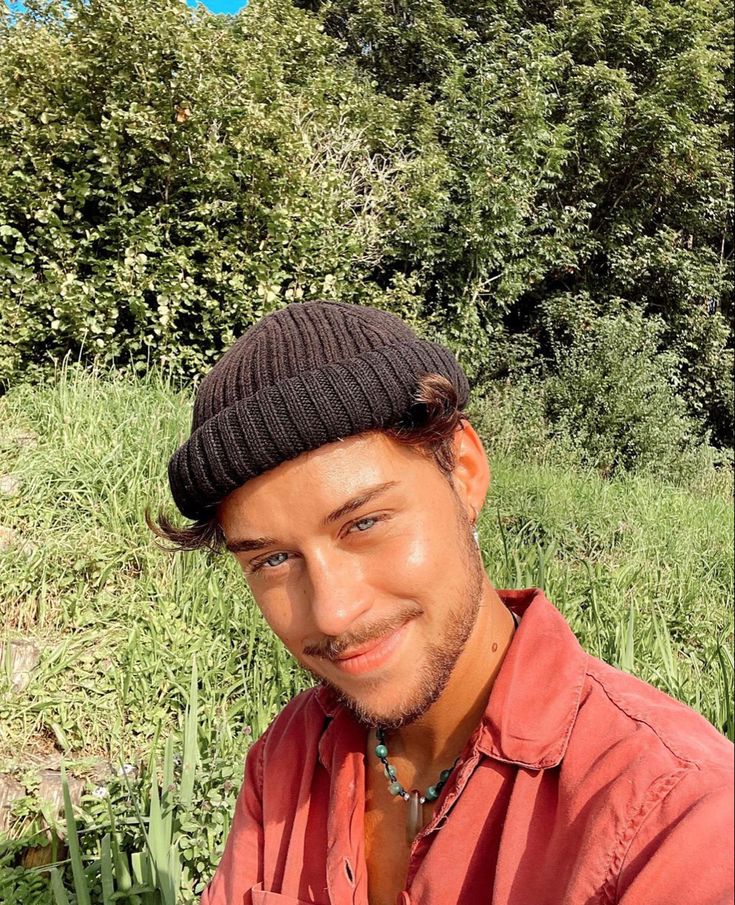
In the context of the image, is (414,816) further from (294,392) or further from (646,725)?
(294,392)

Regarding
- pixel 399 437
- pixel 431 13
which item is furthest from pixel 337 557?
pixel 431 13

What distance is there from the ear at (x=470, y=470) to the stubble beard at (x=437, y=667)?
15 cm

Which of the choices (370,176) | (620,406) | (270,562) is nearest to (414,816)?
(270,562)

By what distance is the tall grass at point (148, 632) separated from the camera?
6.86 ft

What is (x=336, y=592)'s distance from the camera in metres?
1.00

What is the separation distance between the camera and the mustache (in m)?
1.00

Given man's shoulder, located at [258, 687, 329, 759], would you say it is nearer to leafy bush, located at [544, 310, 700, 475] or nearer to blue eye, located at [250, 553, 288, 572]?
blue eye, located at [250, 553, 288, 572]

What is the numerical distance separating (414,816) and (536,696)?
36 cm

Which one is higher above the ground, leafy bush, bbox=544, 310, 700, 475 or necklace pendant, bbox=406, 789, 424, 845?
necklace pendant, bbox=406, 789, 424, 845

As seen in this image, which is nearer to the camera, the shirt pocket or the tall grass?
the shirt pocket

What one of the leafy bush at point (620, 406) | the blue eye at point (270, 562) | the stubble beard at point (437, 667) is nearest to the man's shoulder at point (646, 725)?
the stubble beard at point (437, 667)

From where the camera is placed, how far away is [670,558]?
461cm

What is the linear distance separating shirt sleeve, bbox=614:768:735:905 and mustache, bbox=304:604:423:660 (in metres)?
0.42

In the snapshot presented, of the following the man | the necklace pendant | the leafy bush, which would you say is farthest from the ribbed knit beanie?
the leafy bush
